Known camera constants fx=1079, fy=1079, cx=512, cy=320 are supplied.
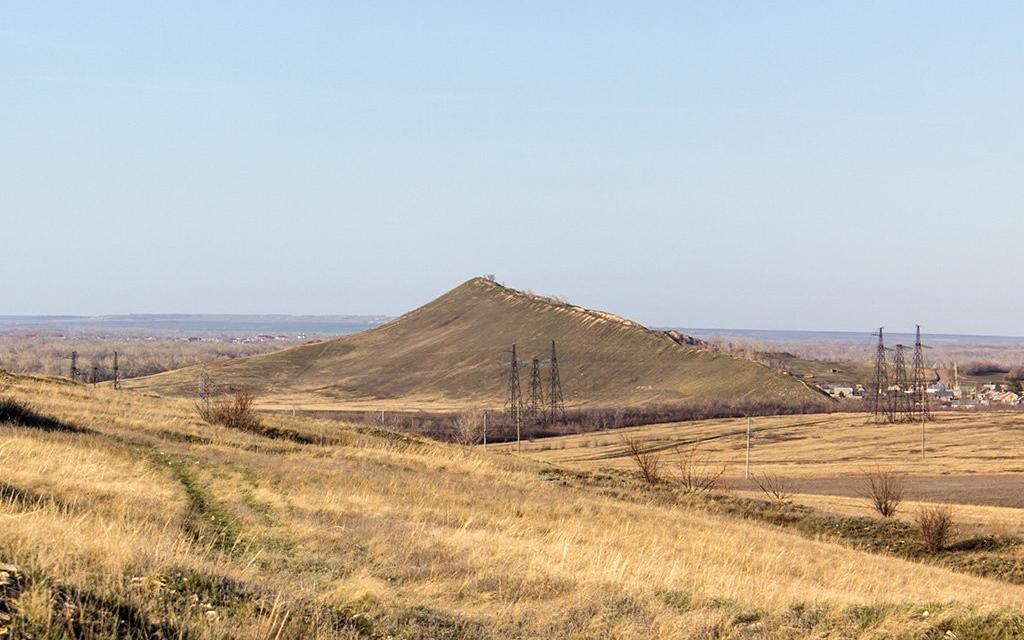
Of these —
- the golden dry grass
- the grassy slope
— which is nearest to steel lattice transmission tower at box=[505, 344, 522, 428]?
the golden dry grass

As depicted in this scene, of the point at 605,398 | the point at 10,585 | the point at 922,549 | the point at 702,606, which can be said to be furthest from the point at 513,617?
the point at 605,398

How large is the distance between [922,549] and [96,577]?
2864 cm

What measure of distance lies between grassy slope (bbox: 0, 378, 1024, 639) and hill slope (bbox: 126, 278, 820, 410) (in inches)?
4598

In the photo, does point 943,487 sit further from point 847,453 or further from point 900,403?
point 900,403

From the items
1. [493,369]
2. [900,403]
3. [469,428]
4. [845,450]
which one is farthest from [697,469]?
[493,369]

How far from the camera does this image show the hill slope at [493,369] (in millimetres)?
147375

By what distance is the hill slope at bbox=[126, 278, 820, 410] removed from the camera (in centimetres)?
14738

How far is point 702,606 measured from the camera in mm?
11812

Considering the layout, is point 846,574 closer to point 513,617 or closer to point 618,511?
point 618,511

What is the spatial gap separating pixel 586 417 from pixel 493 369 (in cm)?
4503

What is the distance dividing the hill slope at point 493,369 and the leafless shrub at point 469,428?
22.4 metres

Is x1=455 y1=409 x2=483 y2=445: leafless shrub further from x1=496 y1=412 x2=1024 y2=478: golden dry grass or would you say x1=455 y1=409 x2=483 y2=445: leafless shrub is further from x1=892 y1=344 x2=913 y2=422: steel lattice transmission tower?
x1=892 y1=344 x2=913 y2=422: steel lattice transmission tower

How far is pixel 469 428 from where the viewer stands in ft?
346

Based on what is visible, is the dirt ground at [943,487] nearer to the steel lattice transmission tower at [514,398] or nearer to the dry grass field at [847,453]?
the dry grass field at [847,453]
